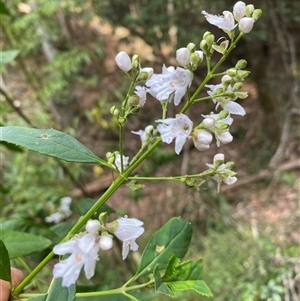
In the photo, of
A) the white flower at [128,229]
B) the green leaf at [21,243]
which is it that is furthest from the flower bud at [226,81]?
the green leaf at [21,243]

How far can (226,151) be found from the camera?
296 centimetres

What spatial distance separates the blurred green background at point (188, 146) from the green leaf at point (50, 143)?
2.99ft

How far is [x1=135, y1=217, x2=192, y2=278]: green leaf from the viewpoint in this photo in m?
0.79

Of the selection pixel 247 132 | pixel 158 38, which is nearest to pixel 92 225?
pixel 158 38

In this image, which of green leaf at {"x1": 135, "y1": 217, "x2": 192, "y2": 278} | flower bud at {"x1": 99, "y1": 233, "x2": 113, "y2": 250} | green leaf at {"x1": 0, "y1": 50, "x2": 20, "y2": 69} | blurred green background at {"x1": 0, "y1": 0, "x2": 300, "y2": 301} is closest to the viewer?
flower bud at {"x1": 99, "y1": 233, "x2": 113, "y2": 250}

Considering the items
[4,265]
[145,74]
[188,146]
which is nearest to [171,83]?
[145,74]

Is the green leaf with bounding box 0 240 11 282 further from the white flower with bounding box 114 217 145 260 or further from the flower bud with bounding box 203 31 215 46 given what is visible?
the flower bud with bounding box 203 31 215 46

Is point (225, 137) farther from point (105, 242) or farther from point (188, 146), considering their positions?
point (188, 146)

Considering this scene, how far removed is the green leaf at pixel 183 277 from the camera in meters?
0.66

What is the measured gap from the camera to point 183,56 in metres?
0.61

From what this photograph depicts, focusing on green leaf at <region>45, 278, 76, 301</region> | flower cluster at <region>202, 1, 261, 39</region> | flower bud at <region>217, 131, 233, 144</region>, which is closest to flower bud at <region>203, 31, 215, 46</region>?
flower cluster at <region>202, 1, 261, 39</region>

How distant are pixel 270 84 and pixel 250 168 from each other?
0.55m

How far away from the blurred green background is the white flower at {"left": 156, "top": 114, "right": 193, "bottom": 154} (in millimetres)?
990

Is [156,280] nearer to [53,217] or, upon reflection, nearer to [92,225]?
[92,225]
